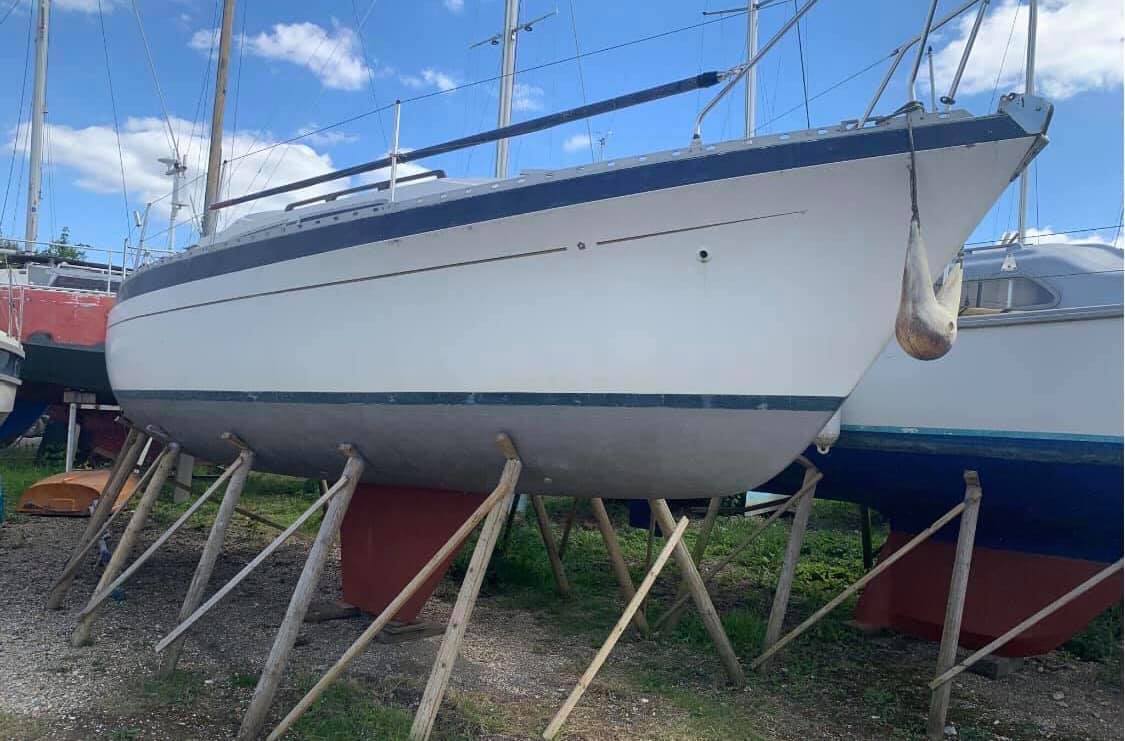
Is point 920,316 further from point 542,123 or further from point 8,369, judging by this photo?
point 8,369

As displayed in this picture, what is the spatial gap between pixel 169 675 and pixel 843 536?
782cm

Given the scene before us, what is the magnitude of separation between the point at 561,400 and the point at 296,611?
66.6 inches

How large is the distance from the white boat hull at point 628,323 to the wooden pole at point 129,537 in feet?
5.94

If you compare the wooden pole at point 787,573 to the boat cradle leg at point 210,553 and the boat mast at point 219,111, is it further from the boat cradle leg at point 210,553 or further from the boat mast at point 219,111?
the boat mast at point 219,111

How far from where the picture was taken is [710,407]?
11.4ft

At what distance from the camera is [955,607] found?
449 cm

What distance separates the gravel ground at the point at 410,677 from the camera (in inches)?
156

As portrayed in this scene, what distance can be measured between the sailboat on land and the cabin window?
10.8 feet

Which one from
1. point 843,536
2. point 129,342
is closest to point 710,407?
point 129,342

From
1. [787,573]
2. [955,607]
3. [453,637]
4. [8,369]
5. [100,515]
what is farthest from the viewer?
[8,369]

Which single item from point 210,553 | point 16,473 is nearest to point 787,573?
point 210,553

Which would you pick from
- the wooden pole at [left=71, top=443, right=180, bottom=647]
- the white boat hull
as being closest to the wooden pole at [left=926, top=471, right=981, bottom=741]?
the white boat hull

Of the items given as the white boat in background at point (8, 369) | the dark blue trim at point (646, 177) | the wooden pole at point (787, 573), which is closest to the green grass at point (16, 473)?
the white boat in background at point (8, 369)

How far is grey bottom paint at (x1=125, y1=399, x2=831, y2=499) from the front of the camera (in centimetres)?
350
